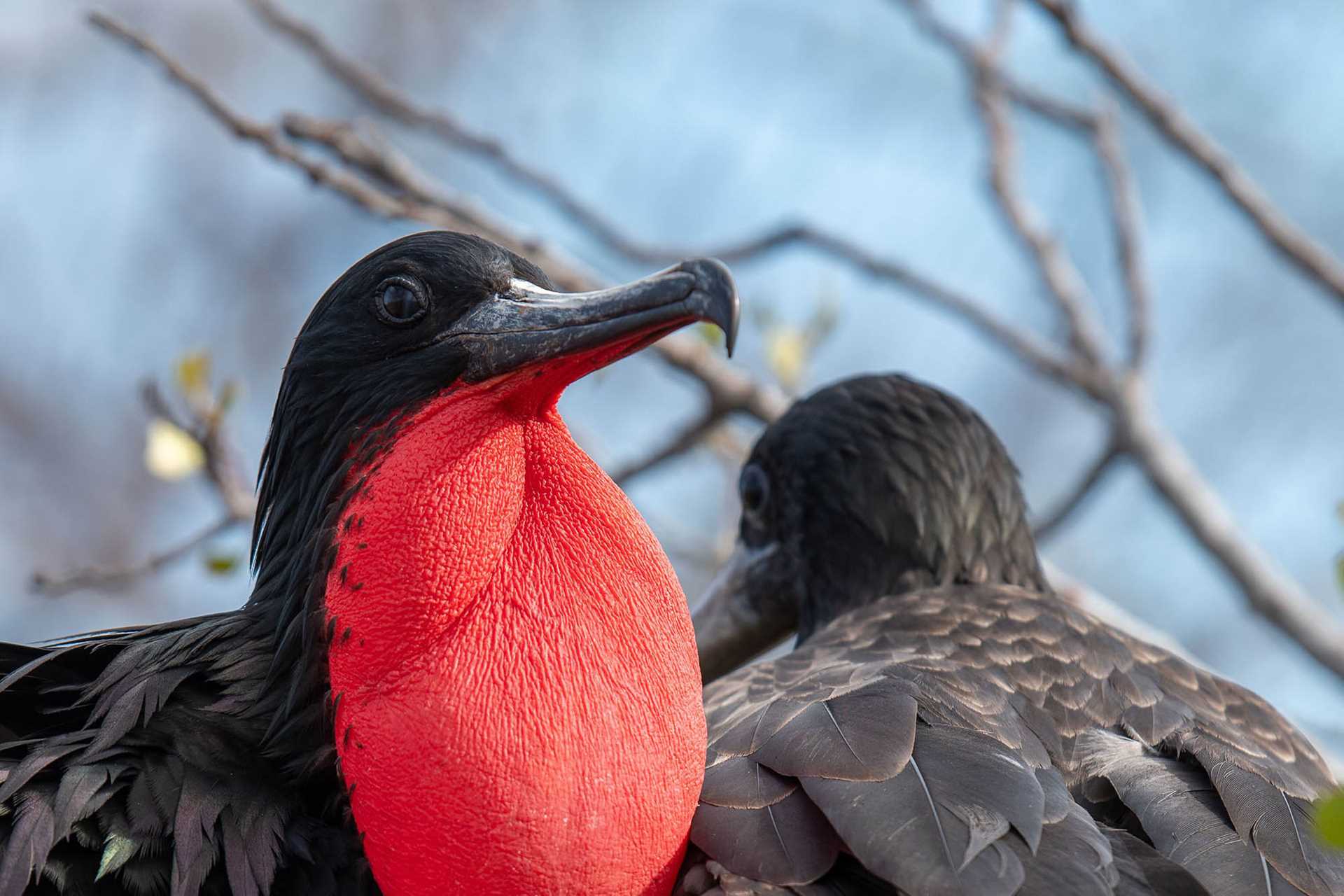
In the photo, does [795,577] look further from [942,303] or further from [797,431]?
[942,303]

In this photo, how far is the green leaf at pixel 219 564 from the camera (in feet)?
11.0

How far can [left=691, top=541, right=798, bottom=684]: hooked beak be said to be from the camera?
11.6 ft

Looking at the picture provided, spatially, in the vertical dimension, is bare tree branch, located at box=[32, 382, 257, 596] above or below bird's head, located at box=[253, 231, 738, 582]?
below

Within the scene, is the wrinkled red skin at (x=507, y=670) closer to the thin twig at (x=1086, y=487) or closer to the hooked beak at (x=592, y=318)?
the hooked beak at (x=592, y=318)

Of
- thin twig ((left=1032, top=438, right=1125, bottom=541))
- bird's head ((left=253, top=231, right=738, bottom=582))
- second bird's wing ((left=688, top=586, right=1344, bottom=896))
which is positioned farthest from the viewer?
thin twig ((left=1032, top=438, right=1125, bottom=541))

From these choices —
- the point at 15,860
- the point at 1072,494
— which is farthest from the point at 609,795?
the point at 1072,494

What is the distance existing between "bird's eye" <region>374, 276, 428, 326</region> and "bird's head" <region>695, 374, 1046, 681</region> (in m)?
1.31

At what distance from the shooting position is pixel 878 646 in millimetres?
2699

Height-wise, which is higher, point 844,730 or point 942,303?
point 942,303

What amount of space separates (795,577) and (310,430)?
1.44 metres

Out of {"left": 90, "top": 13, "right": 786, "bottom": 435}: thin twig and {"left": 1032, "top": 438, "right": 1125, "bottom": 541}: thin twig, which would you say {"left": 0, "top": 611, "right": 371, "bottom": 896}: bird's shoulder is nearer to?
{"left": 90, "top": 13, "right": 786, "bottom": 435}: thin twig

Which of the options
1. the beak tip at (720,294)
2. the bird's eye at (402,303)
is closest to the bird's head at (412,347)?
the bird's eye at (402,303)

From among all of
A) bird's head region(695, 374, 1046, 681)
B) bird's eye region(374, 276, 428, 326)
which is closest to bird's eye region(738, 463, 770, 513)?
bird's head region(695, 374, 1046, 681)

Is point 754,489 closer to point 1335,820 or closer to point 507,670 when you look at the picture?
point 507,670
